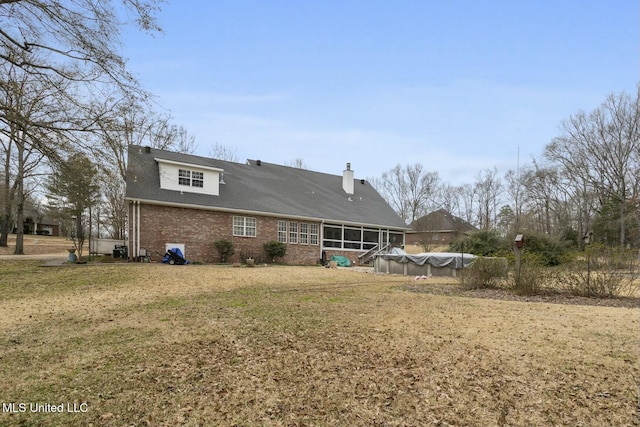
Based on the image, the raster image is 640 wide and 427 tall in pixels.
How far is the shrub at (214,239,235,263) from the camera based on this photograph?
1950cm

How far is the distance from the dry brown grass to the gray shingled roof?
11.2 metres

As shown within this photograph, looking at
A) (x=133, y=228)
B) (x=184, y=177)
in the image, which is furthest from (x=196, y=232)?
(x=184, y=177)

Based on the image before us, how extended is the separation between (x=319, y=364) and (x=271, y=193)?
20071mm

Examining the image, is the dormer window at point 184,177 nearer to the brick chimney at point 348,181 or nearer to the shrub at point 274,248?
the shrub at point 274,248

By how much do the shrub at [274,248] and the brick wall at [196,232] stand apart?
322 millimetres

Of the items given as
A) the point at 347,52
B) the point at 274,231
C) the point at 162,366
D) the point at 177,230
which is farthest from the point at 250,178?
the point at 162,366

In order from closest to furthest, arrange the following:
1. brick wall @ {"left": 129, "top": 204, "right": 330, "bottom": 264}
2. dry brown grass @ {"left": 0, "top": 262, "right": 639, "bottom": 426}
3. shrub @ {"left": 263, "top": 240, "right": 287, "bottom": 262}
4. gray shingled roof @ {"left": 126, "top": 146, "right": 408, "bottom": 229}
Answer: dry brown grass @ {"left": 0, "top": 262, "right": 639, "bottom": 426} → brick wall @ {"left": 129, "top": 204, "right": 330, "bottom": 264} → gray shingled roof @ {"left": 126, "top": 146, "right": 408, "bottom": 229} → shrub @ {"left": 263, "top": 240, "right": 287, "bottom": 262}

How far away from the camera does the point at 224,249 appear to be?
773 inches

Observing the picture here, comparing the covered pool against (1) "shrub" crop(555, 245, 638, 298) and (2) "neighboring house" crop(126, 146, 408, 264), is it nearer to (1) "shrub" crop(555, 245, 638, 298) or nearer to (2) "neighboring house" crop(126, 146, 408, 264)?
(1) "shrub" crop(555, 245, 638, 298)

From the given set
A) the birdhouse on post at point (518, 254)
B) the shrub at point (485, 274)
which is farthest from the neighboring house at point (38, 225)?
the birdhouse on post at point (518, 254)

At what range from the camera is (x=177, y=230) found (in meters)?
18.9

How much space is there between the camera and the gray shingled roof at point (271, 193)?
19.1 metres

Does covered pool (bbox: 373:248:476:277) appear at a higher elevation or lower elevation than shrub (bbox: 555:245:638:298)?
lower

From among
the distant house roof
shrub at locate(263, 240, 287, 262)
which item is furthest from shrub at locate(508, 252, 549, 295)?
the distant house roof
